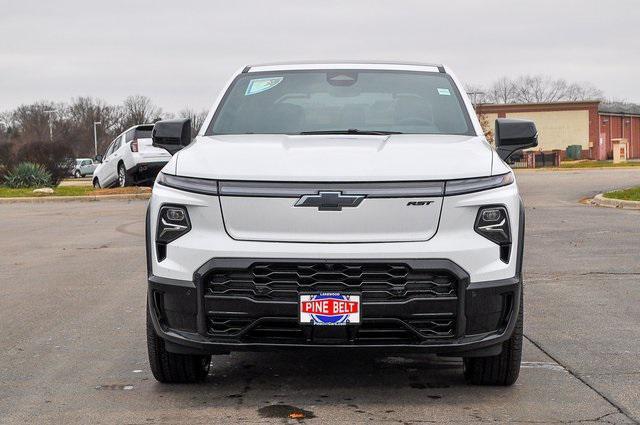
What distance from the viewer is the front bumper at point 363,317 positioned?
4.89m

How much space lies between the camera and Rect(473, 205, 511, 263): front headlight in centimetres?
500

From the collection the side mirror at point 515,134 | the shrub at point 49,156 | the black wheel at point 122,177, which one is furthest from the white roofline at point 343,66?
the shrub at point 49,156

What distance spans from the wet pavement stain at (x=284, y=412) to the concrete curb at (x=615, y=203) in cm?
1705

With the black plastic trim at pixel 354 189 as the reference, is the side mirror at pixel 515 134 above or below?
above

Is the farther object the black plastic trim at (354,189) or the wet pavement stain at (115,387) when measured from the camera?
the wet pavement stain at (115,387)

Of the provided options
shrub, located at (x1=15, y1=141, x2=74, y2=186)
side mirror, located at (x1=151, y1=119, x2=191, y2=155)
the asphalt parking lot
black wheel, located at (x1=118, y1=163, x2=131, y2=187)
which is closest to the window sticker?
side mirror, located at (x1=151, y1=119, x2=191, y2=155)

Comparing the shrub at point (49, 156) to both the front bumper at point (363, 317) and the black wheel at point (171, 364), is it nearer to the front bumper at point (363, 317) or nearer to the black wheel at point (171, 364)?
the black wheel at point (171, 364)

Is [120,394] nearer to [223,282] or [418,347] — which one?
[223,282]

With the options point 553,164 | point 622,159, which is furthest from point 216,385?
point 622,159

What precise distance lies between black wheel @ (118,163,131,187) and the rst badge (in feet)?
74.4

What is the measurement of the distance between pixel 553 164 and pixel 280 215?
56.8 metres

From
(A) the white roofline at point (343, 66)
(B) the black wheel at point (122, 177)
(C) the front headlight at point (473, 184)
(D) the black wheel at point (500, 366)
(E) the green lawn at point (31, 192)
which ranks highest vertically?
(A) the white roofline at point (343, 66)

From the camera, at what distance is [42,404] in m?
5.36

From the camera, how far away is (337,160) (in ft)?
16.7
